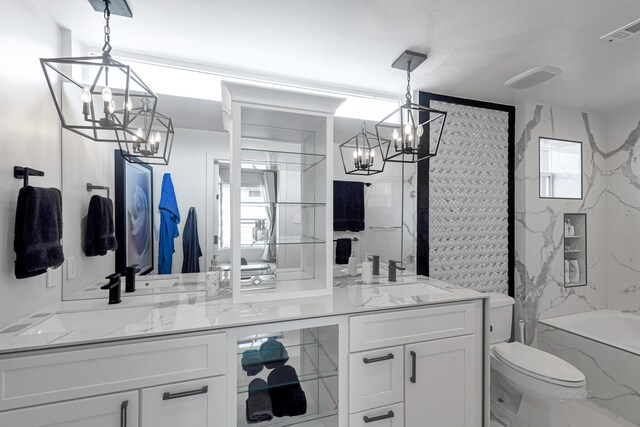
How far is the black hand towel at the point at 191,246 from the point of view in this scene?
170 cm

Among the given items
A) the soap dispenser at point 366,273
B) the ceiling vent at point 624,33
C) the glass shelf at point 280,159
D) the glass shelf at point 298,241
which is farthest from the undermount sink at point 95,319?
the ceiling vent at point 624,33

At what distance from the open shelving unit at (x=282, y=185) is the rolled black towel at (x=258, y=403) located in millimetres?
486

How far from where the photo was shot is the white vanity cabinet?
57.4 inches

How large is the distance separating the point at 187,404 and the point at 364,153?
1.74m

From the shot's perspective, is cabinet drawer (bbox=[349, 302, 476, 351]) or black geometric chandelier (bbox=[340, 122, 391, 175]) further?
black geometric chandelier (bbox=[340, 122, 391, 175])

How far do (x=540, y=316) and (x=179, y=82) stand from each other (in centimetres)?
347

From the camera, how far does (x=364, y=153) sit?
205cm

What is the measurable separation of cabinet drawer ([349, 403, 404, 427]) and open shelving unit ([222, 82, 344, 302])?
64 cm

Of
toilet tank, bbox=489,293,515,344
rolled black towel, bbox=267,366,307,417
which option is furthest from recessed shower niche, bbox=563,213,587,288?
rolled black towel, bbox=267,366,307,417

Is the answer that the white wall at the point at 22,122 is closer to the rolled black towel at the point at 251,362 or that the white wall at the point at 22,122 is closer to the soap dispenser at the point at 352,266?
the rolled black towel at the point at 251,362

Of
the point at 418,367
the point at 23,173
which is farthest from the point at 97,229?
the point at 418,367

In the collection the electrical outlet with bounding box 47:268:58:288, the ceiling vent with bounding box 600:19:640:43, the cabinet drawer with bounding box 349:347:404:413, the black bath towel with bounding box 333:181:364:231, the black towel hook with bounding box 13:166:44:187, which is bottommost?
the cabinet drawer with bounding box 349:347:404:413

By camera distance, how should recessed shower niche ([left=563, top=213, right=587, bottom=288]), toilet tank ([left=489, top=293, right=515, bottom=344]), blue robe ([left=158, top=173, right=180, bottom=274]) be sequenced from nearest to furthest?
blue robe ([left=158, top=173, right=180, bottom=274]) → toilet tank ([left=489, top=293, right=515, bottom=344]) → recessed shower niche ([left=563, top=213, right=587, bottom=288])

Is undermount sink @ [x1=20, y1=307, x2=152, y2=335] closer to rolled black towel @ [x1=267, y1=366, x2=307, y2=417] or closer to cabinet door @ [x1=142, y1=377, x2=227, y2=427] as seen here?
cabinet door @ [x1=142, y1=377, x2=227, y2=427]
